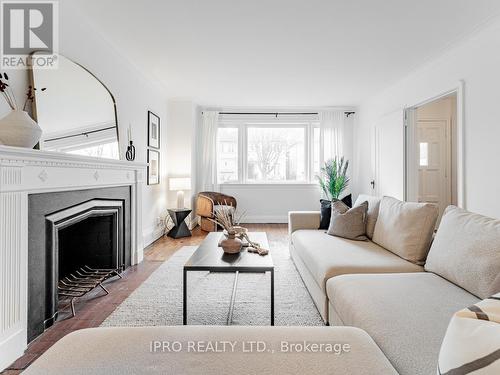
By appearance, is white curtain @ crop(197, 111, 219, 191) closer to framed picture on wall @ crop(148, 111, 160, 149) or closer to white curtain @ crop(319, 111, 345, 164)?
framed picture on wall @ crop(148, 111, 160, 149)

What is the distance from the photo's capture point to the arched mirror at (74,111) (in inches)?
83.6

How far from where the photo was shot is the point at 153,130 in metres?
4.59

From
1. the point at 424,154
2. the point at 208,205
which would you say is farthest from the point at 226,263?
the point at 424,154

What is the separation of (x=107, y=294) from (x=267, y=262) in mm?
1541

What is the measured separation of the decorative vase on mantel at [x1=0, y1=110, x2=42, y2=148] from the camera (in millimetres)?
1672

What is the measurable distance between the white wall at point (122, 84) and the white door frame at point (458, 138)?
389cm

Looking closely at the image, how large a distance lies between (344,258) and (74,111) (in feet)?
8.24

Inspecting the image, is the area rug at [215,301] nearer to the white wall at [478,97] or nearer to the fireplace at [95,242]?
the fireplace at [95,242]

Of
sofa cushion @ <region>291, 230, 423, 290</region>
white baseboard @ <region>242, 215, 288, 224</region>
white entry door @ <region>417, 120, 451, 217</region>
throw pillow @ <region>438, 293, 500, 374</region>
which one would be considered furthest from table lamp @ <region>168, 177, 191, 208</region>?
throw pillow @ <region>438, 293, 500, 374</region>

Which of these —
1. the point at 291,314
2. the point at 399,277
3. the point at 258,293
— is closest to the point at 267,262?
the point at 291,314

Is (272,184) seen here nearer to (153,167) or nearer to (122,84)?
(153,167)

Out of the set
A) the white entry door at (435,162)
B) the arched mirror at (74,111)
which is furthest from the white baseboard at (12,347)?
the white entry door at (435,162)

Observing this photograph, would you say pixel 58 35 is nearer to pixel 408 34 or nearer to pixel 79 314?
pixel 79 314

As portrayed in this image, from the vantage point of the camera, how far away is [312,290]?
7.47 ft
